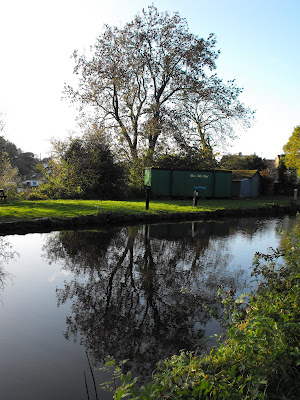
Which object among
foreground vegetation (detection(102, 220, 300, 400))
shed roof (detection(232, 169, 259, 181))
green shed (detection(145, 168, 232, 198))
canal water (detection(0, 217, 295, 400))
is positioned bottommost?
canal water (detection(0, 217, 295, 400))

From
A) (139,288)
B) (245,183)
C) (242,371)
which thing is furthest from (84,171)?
(242,371)

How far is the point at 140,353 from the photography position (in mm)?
3936

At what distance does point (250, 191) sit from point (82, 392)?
3028cm

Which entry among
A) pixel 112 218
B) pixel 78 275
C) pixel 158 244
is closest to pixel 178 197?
pixel 112 218

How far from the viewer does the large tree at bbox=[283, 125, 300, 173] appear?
132 feet

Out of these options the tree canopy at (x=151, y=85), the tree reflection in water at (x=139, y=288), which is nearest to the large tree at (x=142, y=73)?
the tree canopy at (x=151, y=85)

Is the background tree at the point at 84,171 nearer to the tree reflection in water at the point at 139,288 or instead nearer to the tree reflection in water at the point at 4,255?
the tree reflection in water at the point at 139,288

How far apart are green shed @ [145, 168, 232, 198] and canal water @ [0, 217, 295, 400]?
1462 centimetres

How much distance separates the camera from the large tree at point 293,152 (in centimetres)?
4019

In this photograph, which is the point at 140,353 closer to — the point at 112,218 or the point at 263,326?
the point at 263,326

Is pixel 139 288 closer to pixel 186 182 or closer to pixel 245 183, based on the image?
pixel 186 182

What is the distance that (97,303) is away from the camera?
540 cm

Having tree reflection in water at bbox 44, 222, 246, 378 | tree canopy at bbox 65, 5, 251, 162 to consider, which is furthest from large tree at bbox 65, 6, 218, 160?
tree reflection in water at bbox 44, 222, 246, 378

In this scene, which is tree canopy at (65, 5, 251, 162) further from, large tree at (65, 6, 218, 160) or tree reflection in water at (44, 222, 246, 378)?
tree reflection in water at (44, 222, 246, 378)
